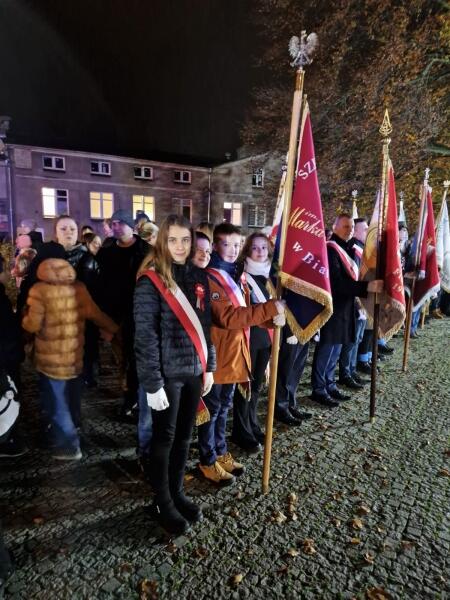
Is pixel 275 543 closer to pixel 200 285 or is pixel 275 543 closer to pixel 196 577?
pixel 196 577

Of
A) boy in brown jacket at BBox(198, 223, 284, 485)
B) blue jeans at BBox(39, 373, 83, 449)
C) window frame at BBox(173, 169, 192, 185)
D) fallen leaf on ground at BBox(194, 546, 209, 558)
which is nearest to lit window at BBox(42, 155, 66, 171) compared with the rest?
window frame at BBox(173, 169, 192, 185)

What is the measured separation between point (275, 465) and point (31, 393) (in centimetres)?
366

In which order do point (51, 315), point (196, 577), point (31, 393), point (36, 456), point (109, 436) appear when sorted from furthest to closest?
1. point (31, 393)
2. point (109, 436)
3. point (36, 456)
4. point (51, 315)
5. point (196, 577)

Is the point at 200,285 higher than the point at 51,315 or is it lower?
higher

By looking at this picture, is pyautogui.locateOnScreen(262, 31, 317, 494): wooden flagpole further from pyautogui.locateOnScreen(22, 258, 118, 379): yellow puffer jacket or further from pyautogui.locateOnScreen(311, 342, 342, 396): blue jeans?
pyautogui.locateOnScreen(311, 342, 342, 396): blue jeans

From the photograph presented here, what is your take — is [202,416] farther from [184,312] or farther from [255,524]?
[184,312]

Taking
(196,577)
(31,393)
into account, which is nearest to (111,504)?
(196,577)

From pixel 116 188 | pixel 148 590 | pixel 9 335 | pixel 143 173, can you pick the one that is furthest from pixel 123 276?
pixel 143 173

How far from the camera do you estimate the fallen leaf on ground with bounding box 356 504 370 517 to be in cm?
347

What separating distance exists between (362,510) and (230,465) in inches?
49.2

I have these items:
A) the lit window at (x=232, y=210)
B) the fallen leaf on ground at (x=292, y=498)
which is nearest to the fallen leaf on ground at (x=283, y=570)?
the fallen leaf on ground at (x=292, y=498)

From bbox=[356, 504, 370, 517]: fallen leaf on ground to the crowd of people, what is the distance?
1.14 metres

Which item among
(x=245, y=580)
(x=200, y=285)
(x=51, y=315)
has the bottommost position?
(x=245, y=580)

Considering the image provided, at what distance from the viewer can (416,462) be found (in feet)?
14.2
